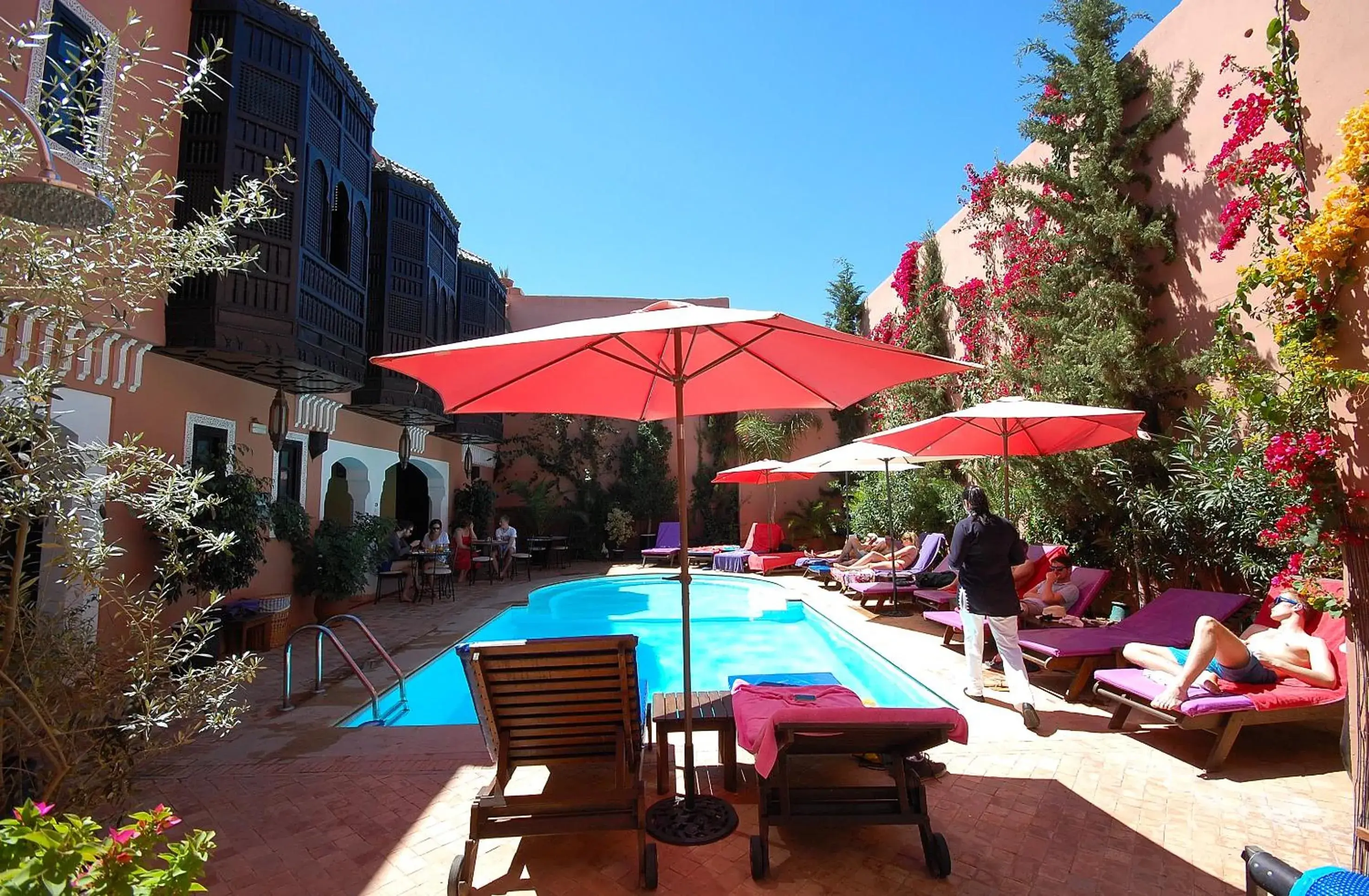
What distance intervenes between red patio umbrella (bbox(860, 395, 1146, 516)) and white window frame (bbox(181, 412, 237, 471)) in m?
7.31

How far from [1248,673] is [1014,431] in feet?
9.89

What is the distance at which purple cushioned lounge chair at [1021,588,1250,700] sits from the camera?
→ 5211 millimetres

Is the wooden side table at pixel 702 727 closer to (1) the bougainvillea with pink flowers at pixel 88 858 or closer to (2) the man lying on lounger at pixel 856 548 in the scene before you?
(1) the bougainvillea with pink flowers at pixel 88 858

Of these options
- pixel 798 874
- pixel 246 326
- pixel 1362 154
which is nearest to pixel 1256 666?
pixel 1362 154

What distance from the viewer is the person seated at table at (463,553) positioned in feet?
45.6

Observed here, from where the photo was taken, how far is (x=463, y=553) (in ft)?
45.9

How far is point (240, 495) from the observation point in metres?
7.42

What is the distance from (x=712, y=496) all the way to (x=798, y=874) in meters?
15.8

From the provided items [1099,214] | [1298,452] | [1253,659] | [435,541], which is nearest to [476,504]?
[435,541]

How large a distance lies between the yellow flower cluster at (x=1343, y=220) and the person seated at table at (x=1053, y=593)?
423 cm

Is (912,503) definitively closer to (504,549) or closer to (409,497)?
(504,549)

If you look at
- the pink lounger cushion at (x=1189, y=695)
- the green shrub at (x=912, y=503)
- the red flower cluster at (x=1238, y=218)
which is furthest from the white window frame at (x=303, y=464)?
the red flower cluster at (x=1238, y=218)

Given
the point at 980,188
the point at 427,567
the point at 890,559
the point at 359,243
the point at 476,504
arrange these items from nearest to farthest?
the point at 359,243
the point at 980,188
the point at 890,559
the point at 427,567
the point at 476,504

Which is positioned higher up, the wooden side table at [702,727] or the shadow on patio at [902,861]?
the wooden side table at [702,727]
